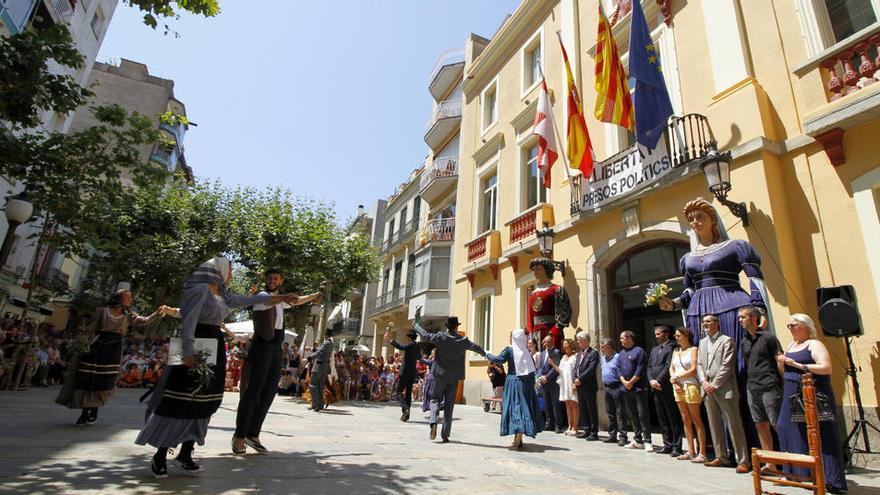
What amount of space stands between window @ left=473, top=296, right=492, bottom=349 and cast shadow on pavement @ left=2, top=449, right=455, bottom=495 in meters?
10.2

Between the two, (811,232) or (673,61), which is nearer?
(811,232)

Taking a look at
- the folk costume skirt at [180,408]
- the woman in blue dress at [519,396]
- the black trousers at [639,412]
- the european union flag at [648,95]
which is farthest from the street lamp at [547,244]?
the folk costume skirt at [180,408]

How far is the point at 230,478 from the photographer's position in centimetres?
342

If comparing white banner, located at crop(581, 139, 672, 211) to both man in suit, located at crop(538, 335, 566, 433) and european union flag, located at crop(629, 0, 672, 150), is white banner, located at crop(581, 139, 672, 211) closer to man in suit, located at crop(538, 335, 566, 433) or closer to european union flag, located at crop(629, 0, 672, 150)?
european union flag, located at crop(629, 0, 672, 150)

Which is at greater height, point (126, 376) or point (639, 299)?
point (639, 299)

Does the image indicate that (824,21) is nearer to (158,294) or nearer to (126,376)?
(126,376)

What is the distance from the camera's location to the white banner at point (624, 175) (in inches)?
337

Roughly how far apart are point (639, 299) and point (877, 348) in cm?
439

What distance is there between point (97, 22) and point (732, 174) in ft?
77.6

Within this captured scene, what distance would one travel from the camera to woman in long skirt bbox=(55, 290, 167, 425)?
5.73m

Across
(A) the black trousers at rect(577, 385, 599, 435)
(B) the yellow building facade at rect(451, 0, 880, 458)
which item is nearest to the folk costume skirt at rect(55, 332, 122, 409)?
(A) the black trousers at rect(577, 385, 599, 435)

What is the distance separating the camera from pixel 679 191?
8.29 meters

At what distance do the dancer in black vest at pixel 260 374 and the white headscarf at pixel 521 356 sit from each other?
9.58ft

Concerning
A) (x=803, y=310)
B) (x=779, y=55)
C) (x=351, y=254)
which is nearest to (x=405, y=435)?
(x=803, y=310)
